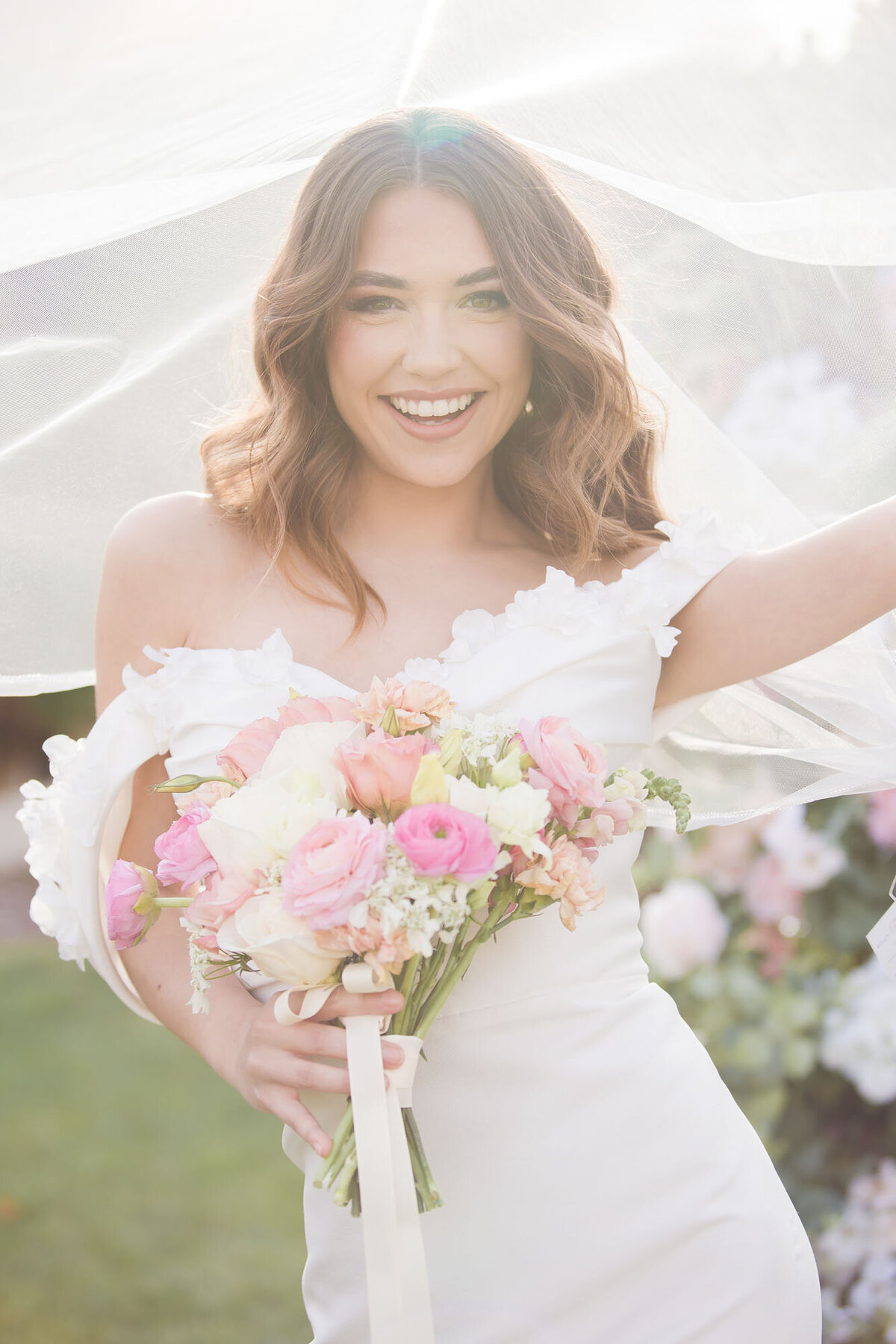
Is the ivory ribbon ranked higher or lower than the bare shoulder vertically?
lower

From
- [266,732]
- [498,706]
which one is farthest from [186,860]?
[498,706]

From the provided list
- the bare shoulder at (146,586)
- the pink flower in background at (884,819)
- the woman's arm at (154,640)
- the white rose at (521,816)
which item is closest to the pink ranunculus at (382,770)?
the white rose at (521,816)

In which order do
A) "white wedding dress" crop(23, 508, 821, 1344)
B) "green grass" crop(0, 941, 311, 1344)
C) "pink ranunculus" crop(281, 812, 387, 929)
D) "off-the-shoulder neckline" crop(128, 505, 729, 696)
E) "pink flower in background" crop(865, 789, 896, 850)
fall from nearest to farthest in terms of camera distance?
"pink ranunculus" crop(281, 812, 387, 929), "white wedding dress" crop(23, 508, 821, 1344), "off-the-shoulder neckline" crop(128, 505, 729, 696), "pink flower in background" crop(865, 789, 896, 850), "green grass" crop(0, 941, 311, 1344)

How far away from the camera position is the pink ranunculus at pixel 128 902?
1.79 metres

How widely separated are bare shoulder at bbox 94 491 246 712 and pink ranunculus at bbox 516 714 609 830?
0.87m

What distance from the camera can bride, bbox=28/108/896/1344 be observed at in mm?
2201

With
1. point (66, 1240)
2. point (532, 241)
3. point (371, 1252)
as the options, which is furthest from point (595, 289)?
point (66, 1240)

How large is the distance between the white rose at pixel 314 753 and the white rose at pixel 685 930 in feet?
7.00

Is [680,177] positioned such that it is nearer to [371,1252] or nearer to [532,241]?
[532,241]

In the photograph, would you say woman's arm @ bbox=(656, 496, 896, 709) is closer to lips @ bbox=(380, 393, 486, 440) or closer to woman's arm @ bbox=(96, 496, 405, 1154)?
lips @ bbox=(380, 393, 486, 440)

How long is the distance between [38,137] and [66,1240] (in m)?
4.23

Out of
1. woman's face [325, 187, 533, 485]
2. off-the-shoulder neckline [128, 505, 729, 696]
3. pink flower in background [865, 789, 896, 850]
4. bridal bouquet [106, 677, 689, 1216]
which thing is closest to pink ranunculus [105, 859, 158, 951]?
bridal bouquet [106, 677, 689, 1216]

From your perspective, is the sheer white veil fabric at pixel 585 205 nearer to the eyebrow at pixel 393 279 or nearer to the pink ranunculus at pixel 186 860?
the eyebrow at pixel 393 279

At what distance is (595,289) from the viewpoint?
2547 mm
